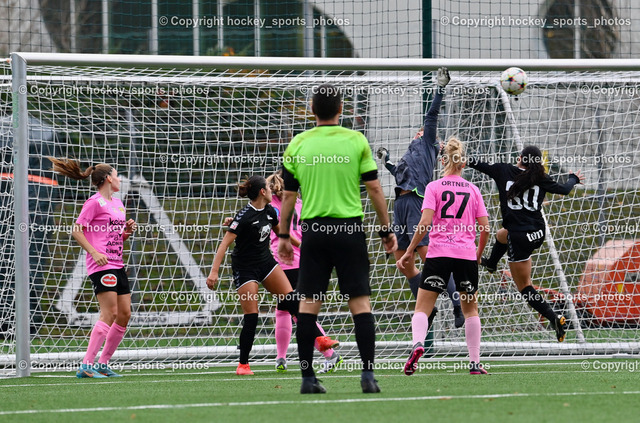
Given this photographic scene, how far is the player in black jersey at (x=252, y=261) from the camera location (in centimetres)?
855

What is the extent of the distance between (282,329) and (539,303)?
2641 mm

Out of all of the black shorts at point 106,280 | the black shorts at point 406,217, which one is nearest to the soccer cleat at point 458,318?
the black shorts at point 406,217

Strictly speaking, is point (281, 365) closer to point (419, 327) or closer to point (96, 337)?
point (96, 337)

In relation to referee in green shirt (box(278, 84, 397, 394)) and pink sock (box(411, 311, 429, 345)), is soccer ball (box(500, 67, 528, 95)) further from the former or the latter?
referee in green shirt (box(278, 84, 397, 394))

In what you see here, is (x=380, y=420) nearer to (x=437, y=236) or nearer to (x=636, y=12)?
(x=437, y=236)

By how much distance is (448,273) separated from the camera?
748cm

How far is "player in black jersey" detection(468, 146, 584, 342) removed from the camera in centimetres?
927

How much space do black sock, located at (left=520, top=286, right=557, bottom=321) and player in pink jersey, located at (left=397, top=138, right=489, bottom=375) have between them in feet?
5.98

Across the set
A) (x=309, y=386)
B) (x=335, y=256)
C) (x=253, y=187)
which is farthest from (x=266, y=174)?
(x=309, y=386)

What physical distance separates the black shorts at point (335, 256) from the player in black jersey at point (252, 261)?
8.76 ft

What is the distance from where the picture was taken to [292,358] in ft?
34.1

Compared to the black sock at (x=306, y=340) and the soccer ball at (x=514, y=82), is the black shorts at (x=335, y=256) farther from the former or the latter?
the soccer ball at (x=514, y=82)

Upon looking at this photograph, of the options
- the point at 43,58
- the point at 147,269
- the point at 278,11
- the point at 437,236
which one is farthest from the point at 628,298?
the point at 278,11

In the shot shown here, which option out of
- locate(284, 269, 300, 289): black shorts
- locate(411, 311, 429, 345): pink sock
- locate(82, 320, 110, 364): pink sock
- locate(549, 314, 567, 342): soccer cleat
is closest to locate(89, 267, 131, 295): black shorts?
locate(82, 320, 110, 364): pink sock
